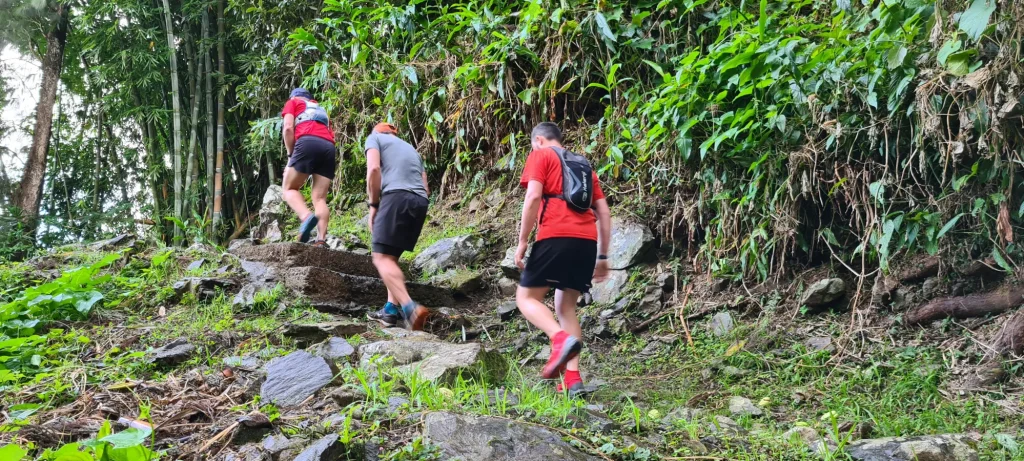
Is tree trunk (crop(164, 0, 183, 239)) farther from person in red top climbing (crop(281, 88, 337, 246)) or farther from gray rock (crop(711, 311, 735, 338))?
gray rock (crop(711, 311, 735, 338))

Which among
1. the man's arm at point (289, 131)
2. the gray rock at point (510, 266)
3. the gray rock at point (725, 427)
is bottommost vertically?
the gray rock at point (725, 427)

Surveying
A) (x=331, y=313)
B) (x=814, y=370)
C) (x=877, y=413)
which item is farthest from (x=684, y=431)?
(x=331, y=313)

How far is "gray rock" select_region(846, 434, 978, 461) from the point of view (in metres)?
2.59

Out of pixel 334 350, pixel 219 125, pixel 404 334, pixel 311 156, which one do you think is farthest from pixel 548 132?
pixel 219 125

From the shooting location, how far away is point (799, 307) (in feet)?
14.3

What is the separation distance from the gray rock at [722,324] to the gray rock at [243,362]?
9.53 ft

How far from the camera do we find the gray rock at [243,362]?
3.38 metres

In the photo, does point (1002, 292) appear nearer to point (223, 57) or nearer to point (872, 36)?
point (872, 36)

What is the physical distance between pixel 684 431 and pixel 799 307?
76.6 inches

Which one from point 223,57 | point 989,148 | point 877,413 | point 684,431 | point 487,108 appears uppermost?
point 223,57

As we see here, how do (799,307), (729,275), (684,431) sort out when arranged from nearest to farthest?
1. (684,431)
2. (799,307)
3. (729,275)

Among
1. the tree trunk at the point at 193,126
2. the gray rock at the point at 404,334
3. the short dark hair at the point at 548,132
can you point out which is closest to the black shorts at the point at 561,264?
the short dark hair at the point at 548,132

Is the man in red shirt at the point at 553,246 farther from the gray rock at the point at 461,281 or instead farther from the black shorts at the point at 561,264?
the gray rock at the point at 461,281

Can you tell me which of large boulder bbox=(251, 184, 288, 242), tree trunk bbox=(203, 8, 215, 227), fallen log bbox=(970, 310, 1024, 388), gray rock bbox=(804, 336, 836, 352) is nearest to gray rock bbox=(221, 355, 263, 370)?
gray rock bbox=(804, 336, 836, 352)
